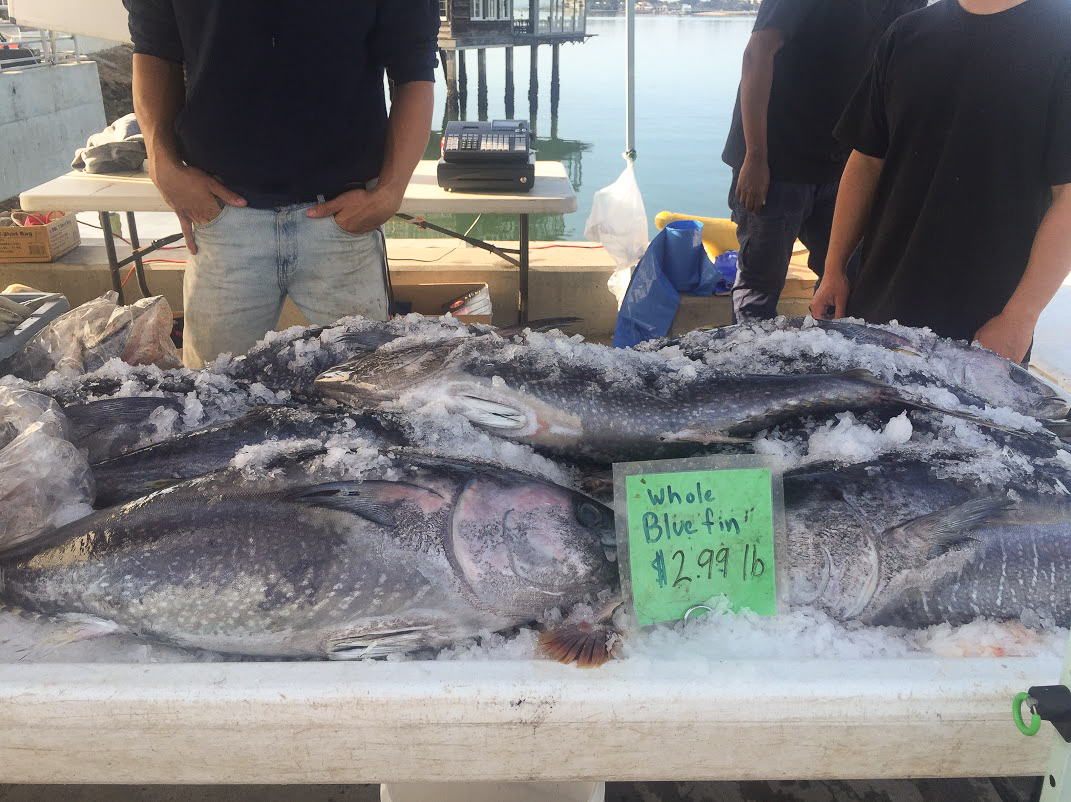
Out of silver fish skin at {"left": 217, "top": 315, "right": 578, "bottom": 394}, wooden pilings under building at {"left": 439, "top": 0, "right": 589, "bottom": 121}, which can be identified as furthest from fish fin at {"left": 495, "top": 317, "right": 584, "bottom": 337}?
wooden pilings under building at {"left": 439, "top": 0, "right": 589, "bottom": 121}

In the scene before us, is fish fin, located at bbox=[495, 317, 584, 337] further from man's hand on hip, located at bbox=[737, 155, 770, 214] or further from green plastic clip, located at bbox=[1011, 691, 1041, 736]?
man's hand on hip, located at bbox=[737, 155, 770, 214]

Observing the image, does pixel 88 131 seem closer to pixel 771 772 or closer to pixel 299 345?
pixel 299 345

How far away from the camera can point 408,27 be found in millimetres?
2352

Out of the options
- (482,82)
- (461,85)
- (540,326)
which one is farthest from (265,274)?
(482,82)

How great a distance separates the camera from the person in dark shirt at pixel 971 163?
2.00 m

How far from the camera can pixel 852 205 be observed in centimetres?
256

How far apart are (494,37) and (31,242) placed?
90.3 ft

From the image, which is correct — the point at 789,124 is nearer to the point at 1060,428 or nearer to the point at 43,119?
the point at 1060,428

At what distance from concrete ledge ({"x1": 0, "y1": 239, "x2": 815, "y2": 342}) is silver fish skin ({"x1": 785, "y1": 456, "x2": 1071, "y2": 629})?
11.2ft

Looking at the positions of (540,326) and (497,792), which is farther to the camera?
(540,326)

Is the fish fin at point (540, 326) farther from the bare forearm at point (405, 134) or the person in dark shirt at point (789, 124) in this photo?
the person in dark shirt at point (789, 124)

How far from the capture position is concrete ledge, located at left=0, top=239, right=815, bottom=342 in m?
4.93

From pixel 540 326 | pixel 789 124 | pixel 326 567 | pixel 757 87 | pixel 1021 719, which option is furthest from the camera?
pixel 789 124

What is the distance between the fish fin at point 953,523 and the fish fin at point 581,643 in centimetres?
54
